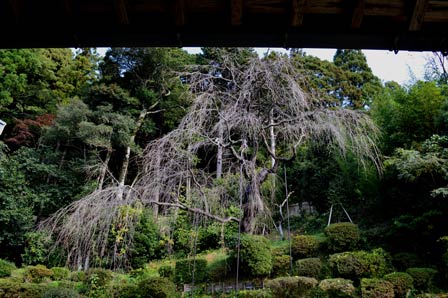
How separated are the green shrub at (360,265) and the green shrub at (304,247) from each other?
102 cm

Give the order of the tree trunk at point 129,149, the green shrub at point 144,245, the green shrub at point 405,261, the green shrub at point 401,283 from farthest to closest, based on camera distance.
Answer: the tree trunk at point 129,149, the green shrub at point 144,245, the green shrub at point 405,261, the green shrub at point 401,283

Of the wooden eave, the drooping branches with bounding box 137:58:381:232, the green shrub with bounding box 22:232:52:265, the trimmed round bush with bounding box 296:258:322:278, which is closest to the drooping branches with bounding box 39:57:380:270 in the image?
the drooping branches with bounding box 137:58:381:232

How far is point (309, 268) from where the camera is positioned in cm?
583

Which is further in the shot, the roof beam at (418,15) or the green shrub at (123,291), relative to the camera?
the green shrub at (123,291)

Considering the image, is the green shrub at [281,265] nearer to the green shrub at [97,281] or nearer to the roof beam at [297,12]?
the green shrub at [97,281]

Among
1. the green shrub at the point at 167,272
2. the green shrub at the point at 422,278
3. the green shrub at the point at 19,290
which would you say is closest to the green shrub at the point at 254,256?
the green shrub at the point at 167,272

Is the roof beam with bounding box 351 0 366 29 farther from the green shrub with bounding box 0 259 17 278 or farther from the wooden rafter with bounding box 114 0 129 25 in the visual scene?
the green shrub with bounding box 0 259 17 278

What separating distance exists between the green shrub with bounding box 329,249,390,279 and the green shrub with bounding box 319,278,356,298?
456 millimetres

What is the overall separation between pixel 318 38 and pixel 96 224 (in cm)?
449

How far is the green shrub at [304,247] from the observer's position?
666 cm

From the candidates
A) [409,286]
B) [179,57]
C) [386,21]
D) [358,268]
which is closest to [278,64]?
[358,268]

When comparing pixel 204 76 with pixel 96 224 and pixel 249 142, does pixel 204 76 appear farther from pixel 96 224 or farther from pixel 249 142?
pixel 96 224

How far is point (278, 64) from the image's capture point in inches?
268

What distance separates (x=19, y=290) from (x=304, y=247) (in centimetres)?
513
